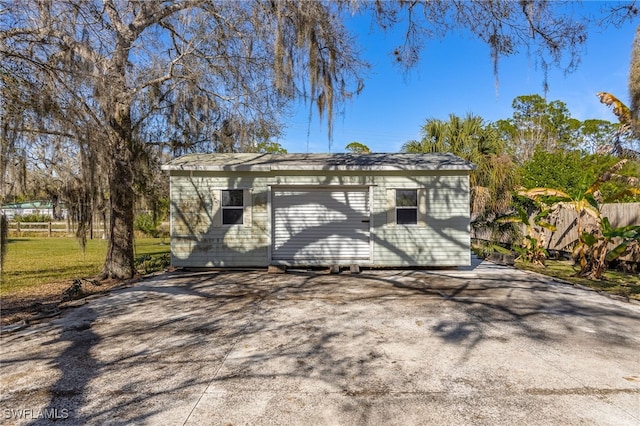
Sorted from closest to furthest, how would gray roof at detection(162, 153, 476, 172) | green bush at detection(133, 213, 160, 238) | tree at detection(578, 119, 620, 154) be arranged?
gray roof at detection(162, 153, 476, 172)
green bush at detection(133, 213, 160, 238)
tree at detection(578, 119, 620, 154)

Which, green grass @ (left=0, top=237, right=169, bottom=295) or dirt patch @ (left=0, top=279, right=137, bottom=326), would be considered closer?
dirt patch @ (left=0, top=279, right=137, bottom=326)

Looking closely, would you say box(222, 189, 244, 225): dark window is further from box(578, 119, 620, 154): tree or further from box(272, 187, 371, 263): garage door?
box(578, 119, 620, 154): tree

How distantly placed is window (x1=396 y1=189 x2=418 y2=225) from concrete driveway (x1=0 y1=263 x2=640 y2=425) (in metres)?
3.13

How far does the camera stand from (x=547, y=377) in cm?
309

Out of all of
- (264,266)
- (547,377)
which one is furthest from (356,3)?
(264,266)

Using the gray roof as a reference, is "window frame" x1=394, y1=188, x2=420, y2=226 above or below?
below

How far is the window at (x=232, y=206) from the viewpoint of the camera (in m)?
8.99

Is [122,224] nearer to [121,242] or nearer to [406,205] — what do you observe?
[121,242]

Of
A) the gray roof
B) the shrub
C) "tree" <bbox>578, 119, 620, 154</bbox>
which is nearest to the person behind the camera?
the gray roof

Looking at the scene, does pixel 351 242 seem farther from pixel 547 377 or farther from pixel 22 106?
pixel 22 106

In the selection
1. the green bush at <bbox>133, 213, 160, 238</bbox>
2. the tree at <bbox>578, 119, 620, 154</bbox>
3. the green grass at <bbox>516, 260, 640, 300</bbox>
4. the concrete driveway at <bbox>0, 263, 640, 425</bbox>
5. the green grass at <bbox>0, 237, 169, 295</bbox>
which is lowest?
the green grass at <bbox>0, 237, 169, 295</bbox>

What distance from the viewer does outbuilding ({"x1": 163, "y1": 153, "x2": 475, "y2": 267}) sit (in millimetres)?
8914

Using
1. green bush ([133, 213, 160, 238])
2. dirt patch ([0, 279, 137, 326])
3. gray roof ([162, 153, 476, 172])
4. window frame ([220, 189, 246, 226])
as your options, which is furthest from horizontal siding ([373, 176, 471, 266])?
green bush ([133, 213, 160, 238])

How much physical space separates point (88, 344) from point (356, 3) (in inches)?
219
